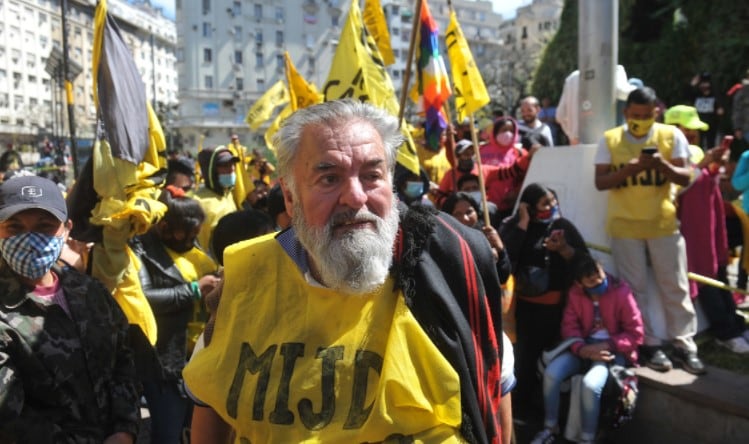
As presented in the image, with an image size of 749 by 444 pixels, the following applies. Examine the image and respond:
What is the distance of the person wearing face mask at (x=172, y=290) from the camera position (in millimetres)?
3361

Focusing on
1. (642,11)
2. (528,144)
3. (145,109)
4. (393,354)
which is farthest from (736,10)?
(393,354)

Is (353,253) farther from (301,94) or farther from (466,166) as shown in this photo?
(301,94)

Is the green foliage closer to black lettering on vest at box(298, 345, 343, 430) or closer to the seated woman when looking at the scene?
the seated woman

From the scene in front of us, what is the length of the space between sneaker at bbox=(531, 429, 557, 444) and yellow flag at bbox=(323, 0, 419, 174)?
216cm

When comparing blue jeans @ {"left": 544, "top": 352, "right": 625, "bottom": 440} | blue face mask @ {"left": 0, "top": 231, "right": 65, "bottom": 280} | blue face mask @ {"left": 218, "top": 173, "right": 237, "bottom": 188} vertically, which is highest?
blue face mask @ {"left": 218, "top": 173, "right": 237, "bottom": 188}

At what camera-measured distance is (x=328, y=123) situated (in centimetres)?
187

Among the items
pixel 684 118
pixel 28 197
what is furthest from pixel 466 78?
pixel 28 197

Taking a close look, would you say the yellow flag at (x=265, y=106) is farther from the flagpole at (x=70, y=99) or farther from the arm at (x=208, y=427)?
the arm at (x=208, y=427)

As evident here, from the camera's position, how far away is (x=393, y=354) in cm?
171

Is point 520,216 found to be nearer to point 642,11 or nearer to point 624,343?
point 624,343

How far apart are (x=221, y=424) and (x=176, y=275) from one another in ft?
5.74

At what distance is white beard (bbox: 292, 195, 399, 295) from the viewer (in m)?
1.79

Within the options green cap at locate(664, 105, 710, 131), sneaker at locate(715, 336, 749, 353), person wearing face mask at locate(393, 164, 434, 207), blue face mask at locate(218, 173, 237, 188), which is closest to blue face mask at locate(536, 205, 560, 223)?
person wearing face mask at locate(393, 164, 434, 207)

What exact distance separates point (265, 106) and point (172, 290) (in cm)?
758
